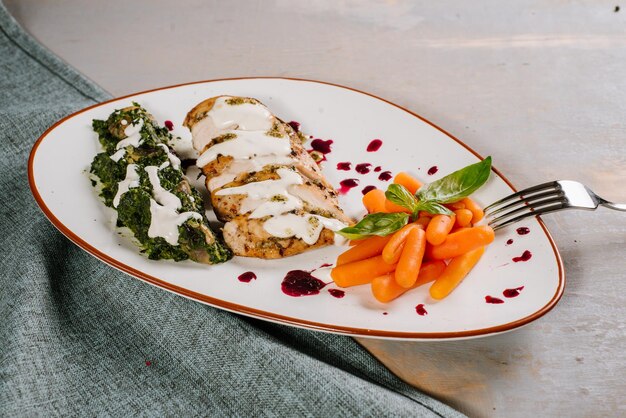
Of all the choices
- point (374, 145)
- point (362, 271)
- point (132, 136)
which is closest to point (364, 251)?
point (362, 271)

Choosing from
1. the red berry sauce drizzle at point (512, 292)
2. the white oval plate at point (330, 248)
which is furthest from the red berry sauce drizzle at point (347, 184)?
the red berry sauce drizzle at point (512, 292)

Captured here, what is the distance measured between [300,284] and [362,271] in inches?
10.5

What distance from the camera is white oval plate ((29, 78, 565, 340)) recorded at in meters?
2.53

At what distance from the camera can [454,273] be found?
2676mm

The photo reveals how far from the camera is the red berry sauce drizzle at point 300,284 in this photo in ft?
8.87

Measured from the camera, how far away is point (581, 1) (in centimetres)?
509

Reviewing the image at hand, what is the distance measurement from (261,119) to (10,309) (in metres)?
1.45

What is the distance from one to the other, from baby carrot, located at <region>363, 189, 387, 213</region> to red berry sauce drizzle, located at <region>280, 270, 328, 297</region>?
1.60 ft

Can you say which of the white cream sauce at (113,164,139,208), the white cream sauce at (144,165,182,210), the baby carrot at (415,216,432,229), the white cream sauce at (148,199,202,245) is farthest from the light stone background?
the white cream sauce at (113,164,139,208)

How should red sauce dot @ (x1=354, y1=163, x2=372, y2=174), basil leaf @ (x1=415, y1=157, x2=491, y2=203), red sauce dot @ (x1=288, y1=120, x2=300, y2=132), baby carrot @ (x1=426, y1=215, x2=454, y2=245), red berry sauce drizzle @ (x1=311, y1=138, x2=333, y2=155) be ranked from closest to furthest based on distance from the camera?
1. baby carrot @ (x1=426, y1=215, x2=454, y2=245)
2. basil leaf @ (x1=415, y1=157, x2=491, y2=203)
3. red sauce dot @ (x1=354, y1=163, x2=372, y2=174)
4. red berry sauce drizzle @ (x1=311, y1=138, x2=333, y2=155)
5. red sauce dot @ (x1=288, y1=120, x2=300, y2=132)

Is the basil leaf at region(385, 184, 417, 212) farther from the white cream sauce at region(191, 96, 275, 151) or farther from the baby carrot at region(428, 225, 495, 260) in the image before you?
the white cream sauce at region(191, 96, 275, 151)

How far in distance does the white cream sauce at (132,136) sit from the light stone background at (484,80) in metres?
1.03

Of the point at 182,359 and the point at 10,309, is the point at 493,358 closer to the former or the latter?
the point at 182,359

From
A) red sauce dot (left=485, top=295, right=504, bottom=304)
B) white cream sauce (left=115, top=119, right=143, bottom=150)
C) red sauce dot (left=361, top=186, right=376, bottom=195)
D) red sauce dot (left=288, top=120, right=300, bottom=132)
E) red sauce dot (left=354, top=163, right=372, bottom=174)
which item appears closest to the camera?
red sauce dot (left=485, top=295, right=504, bottom=304)
